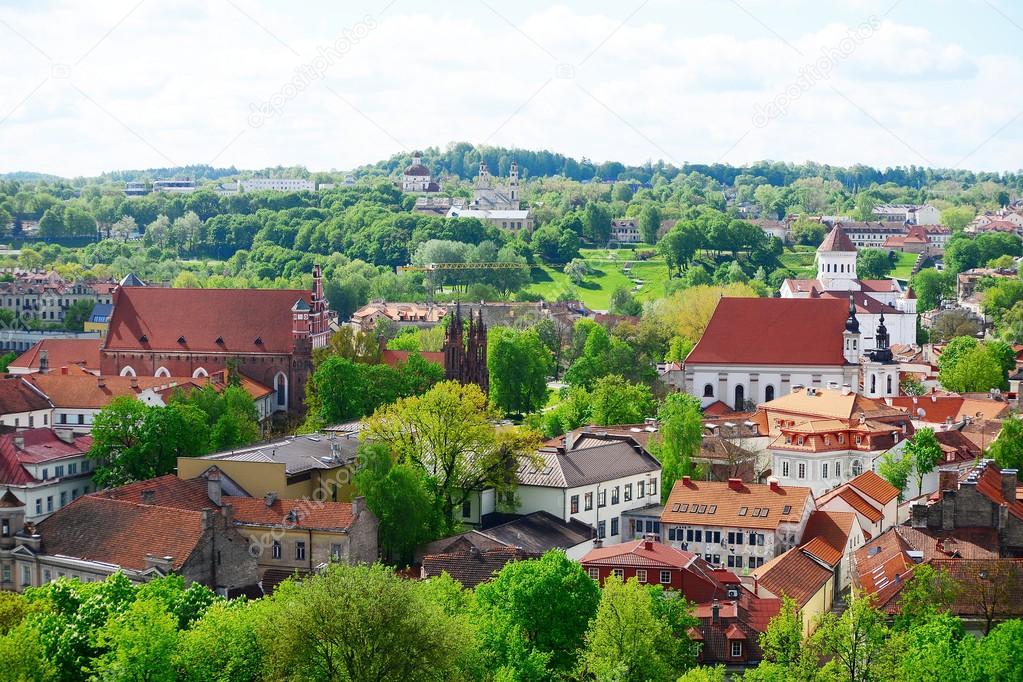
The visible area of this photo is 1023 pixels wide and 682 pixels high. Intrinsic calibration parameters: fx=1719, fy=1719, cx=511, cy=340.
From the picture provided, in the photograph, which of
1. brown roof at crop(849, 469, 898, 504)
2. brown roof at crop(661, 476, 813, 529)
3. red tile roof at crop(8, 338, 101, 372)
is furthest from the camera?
red tile roof at crop(8, 338, 101, 372)

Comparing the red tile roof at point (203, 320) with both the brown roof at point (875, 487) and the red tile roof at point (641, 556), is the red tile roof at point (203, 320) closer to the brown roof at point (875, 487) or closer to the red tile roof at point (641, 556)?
the brown roof at point (875, 487)

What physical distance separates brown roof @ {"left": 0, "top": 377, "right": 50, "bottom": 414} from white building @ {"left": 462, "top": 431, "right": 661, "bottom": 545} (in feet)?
80.2

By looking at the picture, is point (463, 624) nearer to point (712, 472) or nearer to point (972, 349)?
point (712, 472)

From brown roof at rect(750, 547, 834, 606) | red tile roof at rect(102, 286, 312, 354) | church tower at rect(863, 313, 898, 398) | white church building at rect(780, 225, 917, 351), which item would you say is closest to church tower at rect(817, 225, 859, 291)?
white church building at rect(780, 225, 917, 351)

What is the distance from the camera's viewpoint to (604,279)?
160 m

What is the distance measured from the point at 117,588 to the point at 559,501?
18.9m

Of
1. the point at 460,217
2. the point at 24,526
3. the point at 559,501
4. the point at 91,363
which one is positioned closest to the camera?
the point at 24,526

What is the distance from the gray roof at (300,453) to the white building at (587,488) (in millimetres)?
4751

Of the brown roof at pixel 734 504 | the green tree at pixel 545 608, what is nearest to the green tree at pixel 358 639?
the green tree at pixel 545 608

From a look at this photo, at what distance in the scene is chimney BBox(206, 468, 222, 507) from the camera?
171 feet

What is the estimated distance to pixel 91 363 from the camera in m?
87.6

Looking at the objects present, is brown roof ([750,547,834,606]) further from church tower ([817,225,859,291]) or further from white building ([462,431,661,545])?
church tower ([817,225,859,291])

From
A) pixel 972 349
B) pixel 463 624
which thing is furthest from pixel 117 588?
pixel 972 349

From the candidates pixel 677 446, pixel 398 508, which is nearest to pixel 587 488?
pixel 677 446
